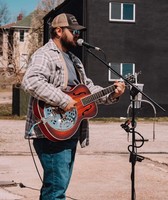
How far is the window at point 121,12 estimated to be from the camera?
25344mm

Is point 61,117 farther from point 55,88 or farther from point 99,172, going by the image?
point 99,172

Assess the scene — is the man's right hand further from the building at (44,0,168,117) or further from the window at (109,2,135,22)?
the window at (109,2,135,22)

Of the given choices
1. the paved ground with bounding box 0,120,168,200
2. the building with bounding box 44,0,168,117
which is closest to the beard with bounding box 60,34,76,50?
the paved ground with bounding box 0,120,168,200

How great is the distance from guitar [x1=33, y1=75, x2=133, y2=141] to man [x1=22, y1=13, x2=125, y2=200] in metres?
0.05

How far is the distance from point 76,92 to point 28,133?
0.50 m

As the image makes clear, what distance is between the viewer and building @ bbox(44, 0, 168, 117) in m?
25.3

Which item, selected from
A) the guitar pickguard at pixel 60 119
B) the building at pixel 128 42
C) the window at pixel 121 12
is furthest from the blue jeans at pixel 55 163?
the window at pixel 121 12

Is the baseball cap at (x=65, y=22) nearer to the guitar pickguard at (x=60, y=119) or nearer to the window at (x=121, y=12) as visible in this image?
the guitar pickguard at (x=60, y=119)

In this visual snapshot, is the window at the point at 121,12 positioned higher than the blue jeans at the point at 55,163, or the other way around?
the window at the point at 121,12

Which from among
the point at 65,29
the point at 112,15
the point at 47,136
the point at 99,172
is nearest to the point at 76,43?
the point at 65,29

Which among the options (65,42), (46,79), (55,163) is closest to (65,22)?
(65,42)

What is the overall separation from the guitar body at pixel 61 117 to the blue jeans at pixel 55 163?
0.08 metres

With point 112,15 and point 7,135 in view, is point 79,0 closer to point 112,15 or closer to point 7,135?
point 112,15

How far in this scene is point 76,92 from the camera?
167 inches
